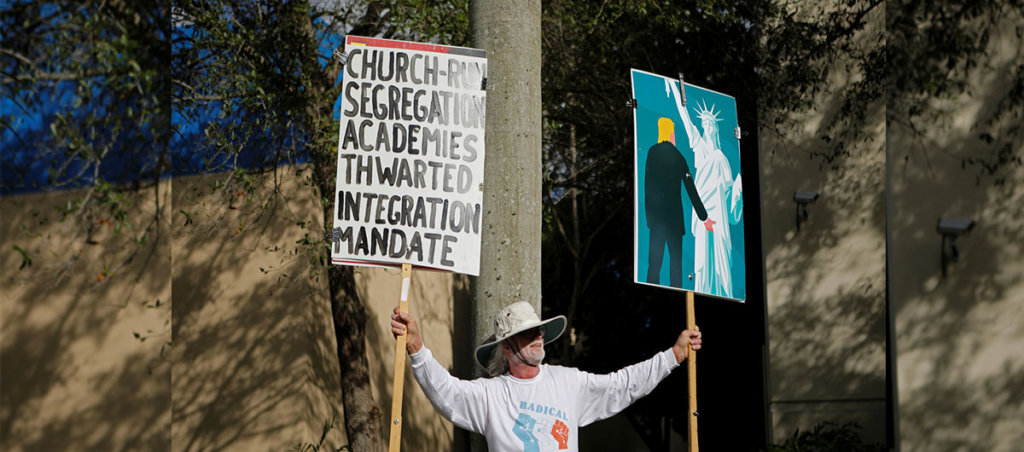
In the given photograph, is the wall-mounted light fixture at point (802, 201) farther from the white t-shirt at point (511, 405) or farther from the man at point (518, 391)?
the white t-shirt at point (511, 405)

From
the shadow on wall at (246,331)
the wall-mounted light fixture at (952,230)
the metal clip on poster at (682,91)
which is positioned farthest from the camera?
the shadow on wall at (246,331)

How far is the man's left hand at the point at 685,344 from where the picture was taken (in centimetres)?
487

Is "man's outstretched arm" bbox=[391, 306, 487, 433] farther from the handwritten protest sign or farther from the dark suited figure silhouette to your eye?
the dark suited figure silhouette

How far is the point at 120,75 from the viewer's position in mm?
3555

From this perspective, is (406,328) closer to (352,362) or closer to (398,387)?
(398,387)

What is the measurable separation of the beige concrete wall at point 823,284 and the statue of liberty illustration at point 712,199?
3.90 metres

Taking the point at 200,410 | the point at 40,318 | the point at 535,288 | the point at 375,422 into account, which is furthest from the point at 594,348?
the point at 40,318

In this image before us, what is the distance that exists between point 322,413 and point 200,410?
1.12 metres

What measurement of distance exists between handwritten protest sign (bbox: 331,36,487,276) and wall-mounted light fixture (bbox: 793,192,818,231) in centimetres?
573

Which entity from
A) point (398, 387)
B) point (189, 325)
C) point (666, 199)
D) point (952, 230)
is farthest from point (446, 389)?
point (189, 325)

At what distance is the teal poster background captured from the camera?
5.24m

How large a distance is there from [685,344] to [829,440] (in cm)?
540

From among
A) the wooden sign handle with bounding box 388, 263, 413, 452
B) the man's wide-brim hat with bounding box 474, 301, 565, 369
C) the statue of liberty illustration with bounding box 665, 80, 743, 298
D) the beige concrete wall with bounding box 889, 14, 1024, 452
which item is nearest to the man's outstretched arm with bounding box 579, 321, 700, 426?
the man's wide-brim hat with bounding box 474, 301, 565, 369

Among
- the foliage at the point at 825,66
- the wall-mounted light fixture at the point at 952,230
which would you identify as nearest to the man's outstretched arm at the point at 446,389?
the wall-mounted light fixture at the point at 952,230
